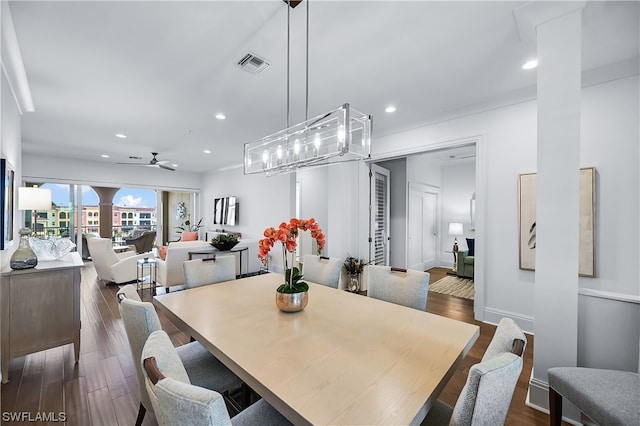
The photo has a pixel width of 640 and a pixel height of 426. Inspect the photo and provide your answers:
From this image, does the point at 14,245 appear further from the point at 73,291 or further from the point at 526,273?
the point at 526,273

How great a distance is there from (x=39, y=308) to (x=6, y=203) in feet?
3.46

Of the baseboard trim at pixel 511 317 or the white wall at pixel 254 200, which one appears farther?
the white wall at pixel 254 200

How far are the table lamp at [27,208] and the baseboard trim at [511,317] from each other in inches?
185

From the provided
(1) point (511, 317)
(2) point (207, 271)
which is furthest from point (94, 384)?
(1) point (511, 317)

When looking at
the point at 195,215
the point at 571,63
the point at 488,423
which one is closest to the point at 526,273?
the point at 571,63

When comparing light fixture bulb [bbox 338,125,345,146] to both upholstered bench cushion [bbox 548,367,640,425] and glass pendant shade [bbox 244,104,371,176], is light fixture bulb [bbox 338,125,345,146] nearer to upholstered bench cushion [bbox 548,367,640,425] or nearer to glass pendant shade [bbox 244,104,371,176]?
glass pendant shade [bbox 244,104,371,176]

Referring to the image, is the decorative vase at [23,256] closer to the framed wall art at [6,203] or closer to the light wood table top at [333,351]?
the framed wall art at [6,203]

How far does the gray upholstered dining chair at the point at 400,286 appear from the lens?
6.66ft

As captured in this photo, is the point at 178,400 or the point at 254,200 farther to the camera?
the point at 254,200

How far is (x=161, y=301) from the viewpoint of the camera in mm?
1949

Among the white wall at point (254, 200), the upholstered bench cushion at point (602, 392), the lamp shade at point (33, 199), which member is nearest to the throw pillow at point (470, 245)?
the white wall at point (254, 200)

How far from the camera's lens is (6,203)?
2.49 metres

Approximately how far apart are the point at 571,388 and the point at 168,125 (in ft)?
17.1

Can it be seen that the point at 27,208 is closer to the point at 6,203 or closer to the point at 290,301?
the point at 6,203
